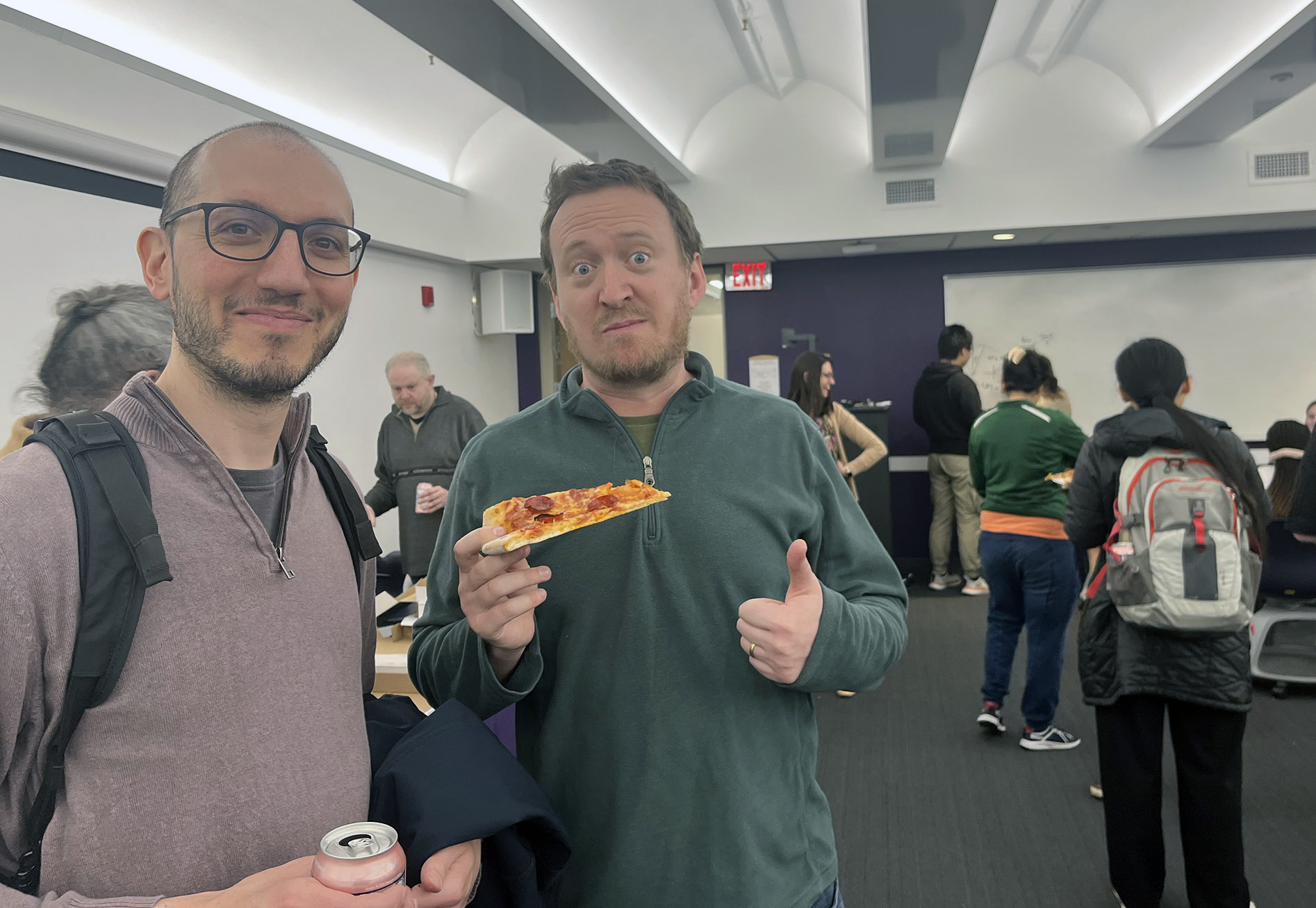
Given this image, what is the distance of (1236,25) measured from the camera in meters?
4.23

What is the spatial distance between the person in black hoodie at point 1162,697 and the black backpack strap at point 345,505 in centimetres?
221

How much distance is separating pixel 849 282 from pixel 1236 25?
11.3ft

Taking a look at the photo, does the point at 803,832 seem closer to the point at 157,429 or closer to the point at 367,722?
the point at 367,722

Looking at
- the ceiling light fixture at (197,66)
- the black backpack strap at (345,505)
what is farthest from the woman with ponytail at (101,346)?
the ceiling light fixture at (197,66)

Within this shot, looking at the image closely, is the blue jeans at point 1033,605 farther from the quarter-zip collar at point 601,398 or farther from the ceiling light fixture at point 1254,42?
the quarter-zip collar at point 601,398

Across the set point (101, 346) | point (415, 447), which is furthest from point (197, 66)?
point (101, 346)

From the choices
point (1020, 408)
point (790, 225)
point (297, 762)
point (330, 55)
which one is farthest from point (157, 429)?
point (790, 225)

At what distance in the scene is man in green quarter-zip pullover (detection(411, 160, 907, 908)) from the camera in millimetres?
1251

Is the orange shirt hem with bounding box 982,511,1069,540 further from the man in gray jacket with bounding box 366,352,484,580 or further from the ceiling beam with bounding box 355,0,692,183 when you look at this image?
the ceiling beam with bounding box 355,0,692,183

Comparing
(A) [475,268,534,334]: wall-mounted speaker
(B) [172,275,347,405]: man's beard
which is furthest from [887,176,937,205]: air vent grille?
(B) [172,275,347,405]: man's beard

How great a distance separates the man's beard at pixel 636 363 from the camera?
54.6 inches

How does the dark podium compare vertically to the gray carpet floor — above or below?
above

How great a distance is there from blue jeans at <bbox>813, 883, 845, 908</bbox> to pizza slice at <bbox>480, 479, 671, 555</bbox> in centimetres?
69

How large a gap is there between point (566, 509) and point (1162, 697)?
6.79 feet
